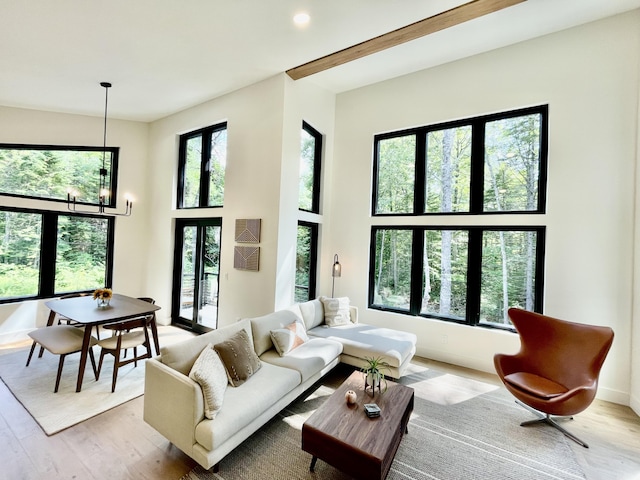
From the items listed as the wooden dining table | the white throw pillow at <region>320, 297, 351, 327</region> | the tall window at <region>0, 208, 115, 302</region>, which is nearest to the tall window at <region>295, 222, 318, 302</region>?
the white throw pillow at <region>320, 297, 351, 327</region>

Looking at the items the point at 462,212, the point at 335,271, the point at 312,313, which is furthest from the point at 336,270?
the point at 462,212

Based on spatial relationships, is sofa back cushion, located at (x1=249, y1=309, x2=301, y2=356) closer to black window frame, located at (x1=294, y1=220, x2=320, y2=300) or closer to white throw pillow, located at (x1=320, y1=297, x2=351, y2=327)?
white throw pillow, located at (x1=320, y1=297, x2=351, y2=327)

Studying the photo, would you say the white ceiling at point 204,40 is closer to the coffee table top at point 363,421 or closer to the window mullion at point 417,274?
the window mullion at point 417,274

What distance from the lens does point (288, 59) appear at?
12.7 ft

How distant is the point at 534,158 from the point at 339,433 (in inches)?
163

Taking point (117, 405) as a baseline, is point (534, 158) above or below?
above

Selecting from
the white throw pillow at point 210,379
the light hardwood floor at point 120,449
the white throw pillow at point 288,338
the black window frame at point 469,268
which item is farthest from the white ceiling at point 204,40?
the light hardwood floor at point 120,449

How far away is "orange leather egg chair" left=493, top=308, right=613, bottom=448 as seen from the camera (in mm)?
2561

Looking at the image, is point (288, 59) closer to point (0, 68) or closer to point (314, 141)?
point (314, 141)

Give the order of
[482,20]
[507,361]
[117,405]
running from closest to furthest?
[117,405] < [507,361] < [482,20]

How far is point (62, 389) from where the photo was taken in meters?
3.10

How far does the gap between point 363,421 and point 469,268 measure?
9.69ft

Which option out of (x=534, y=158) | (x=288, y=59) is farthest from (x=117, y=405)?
(x=534, y=158)

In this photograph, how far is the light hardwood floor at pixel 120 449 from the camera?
2086 millimetres
